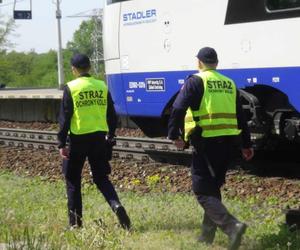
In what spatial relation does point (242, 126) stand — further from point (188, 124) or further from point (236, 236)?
point (236, 236)

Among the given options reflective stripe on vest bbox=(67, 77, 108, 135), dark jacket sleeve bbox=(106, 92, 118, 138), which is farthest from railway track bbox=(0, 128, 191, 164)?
reflective stripe on vest bbox=(67, 77, 108, 135)

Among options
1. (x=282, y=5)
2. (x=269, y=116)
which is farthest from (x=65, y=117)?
(x=269, y=116)

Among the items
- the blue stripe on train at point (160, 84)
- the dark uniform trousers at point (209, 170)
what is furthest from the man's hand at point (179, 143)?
the blue stripe on train at point (160, 84)

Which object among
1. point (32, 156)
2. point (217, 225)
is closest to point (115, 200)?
point (217, 225)

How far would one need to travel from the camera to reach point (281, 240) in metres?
6.13

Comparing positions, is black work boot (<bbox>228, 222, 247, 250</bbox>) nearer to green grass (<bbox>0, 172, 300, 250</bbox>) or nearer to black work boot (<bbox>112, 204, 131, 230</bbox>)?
green grass (<bbox>0, 172, 300, 250</bbox>)

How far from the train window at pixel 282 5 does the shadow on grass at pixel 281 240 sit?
343 centimetres

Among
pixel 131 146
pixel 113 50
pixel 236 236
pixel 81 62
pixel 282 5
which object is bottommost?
pixel 131 146

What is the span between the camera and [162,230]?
690 cm

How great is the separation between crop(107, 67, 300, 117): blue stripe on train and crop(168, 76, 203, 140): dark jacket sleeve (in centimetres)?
297

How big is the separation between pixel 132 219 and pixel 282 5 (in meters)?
3.52

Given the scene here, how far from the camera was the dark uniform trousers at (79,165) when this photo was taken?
6.89m

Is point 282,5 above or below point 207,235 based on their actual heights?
above

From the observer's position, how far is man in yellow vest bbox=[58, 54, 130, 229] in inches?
268
